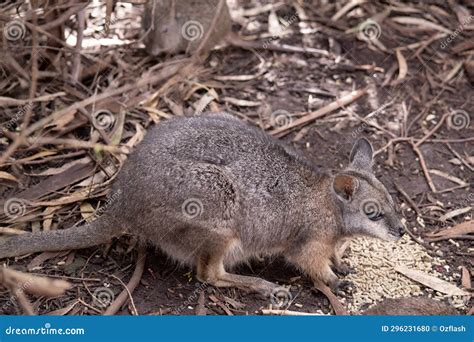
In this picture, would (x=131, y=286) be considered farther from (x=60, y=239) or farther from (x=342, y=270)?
(x=342, y=270)

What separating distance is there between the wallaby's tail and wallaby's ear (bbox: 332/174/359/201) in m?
1.99

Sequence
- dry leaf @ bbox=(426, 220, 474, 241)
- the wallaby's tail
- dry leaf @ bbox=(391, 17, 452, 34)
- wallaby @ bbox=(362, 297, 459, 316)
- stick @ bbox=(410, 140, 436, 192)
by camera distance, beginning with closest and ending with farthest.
→ wallaby @ bbox=(362, 297, 459, 316)
the wallaby's tail
dry leaf @ bbox=(426, 220, 474, 241)
stick @ bbox=(410, 140, 436, 192)
dry leaf @ bbox=(391, 17, 452, 34)

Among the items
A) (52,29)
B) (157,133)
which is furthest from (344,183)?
(52,29)

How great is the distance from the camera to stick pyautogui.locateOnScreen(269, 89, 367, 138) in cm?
826

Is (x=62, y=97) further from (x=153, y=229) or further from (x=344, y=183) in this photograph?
(x=344, y=183)

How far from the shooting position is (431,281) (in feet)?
22.0

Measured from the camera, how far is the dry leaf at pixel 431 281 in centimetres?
658

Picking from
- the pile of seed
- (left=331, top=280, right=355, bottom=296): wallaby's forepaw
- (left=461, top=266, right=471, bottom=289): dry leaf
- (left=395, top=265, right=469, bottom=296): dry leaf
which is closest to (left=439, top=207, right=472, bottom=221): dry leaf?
the pile of seed

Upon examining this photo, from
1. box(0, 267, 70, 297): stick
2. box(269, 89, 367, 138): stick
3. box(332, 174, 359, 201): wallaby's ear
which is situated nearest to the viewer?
box(0, 267, 70, 297): stick

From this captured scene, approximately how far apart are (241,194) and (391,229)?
139cm

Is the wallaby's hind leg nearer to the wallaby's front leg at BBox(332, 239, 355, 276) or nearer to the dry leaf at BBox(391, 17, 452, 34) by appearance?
the wallaby's front leg at BBox(332, 239, 355, 276)

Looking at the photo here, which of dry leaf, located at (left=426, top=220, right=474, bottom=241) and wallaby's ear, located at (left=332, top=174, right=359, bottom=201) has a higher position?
wallaby's ear, located at (left=332, top=174, right=359, bottom=201)

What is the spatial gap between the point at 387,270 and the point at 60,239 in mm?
3047

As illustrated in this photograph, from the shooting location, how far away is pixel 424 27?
9.73m
